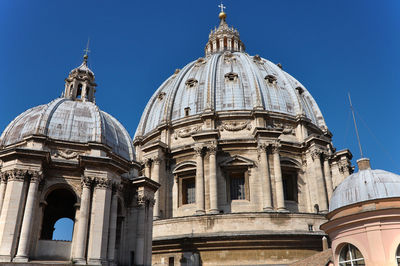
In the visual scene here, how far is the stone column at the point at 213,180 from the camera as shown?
1251 inches

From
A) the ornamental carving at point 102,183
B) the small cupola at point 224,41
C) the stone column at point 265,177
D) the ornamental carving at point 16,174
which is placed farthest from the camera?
the small cupola at point 224,41

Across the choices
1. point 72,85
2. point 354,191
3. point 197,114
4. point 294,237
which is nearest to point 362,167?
point 354,191

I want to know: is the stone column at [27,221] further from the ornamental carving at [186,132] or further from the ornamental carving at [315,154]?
the ornamental carving at [315,154]

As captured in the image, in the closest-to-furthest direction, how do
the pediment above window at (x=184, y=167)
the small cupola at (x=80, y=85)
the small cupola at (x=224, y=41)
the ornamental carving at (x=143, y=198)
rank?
1. the ornamental carving at (x=143, y=198)
2. the small cupola at (x=80, y=85)
3. the pediment above window at (x=184, y=167)
4. the small cupola at (x=224, y=41)

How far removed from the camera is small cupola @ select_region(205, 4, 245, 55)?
185 feet

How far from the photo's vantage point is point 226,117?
38250mm

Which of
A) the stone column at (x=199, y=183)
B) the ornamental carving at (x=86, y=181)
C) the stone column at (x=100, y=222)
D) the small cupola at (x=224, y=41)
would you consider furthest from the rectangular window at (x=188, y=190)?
the small cupola at (x=224, y=41)

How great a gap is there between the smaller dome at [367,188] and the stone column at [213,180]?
14.9 metres

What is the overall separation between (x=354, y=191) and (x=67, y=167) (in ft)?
47.5

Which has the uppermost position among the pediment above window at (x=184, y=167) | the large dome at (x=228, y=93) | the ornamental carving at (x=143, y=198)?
the large dome at (x=228, y=93)

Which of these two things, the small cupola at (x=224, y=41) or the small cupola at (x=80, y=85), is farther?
the small cupola at (x=224, y=41)

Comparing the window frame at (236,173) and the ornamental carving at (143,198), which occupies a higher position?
the window frame at (236,173)

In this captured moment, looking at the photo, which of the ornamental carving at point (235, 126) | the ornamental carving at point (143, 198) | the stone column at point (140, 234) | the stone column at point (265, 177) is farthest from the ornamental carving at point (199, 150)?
the stone column at point (140, 234)

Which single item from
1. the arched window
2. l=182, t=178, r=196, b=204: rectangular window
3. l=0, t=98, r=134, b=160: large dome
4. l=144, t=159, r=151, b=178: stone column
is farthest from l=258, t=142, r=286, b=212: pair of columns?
the arched window
